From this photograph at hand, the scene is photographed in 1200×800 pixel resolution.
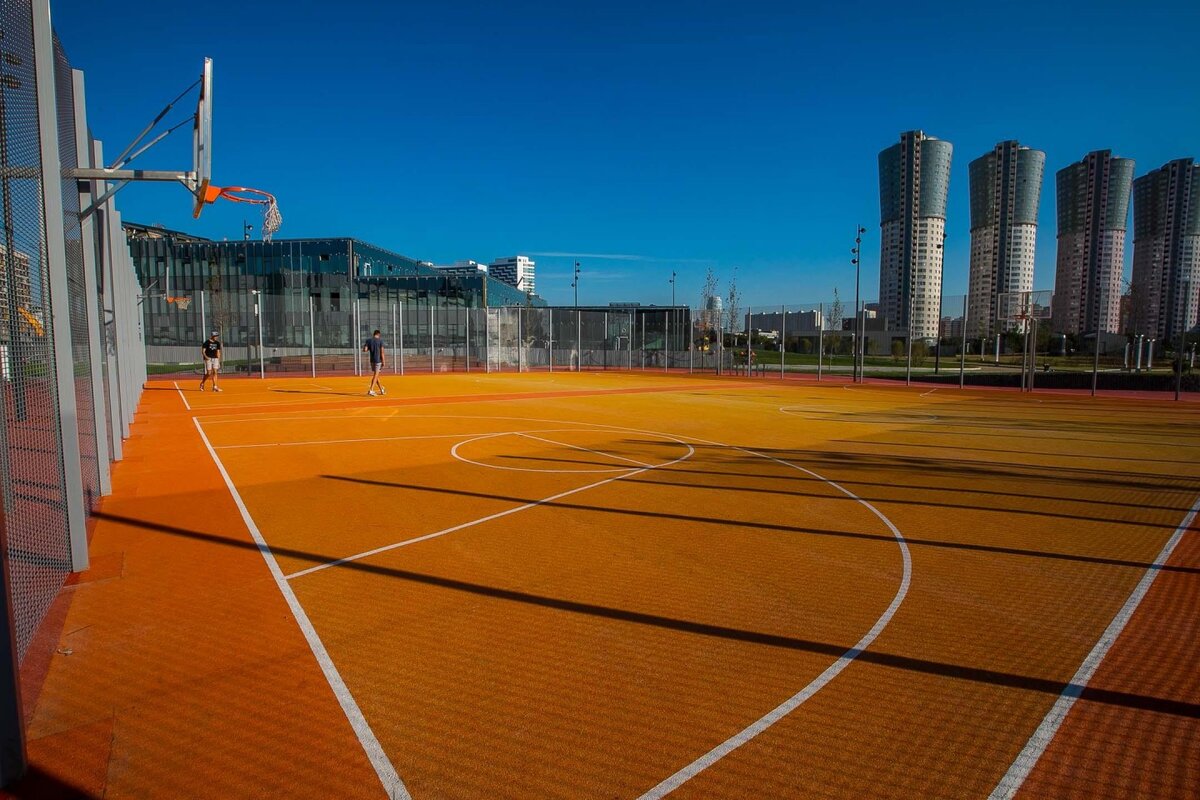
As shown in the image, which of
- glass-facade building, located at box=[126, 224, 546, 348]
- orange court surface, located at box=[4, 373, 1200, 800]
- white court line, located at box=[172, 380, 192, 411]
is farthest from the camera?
glass-facade building, located at box=[126, 224, 546, 348]

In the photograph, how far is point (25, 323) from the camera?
543 cm

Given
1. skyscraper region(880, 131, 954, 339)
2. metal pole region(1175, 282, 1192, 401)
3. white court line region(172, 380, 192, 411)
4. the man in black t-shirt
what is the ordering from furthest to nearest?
skyscraper region(880, 131, 954, 339) < metal pole region(1175, 282, 1192, 401) < the man in black t-shirt < white court line region(172, 380, 192, 411)

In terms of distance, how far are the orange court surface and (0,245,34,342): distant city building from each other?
214 centimetres

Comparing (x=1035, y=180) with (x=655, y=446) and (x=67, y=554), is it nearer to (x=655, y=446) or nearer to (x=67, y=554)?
(x=655, y=446)

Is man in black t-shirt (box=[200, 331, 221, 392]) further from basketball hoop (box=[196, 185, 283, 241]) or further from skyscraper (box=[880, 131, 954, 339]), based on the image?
skyscraper (box=[880, 131, 954, 339])

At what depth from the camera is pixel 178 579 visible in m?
5.44

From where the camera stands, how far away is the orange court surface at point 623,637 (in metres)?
3.09

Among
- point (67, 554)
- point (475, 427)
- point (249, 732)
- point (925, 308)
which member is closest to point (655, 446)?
point (475, 427)

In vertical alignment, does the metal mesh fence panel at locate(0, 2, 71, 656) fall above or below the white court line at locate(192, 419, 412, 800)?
above

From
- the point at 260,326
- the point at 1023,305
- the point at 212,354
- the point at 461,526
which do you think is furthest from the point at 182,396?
the point at 1023,305

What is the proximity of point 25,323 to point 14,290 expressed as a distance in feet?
2.41

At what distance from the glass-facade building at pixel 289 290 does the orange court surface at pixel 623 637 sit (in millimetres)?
27393

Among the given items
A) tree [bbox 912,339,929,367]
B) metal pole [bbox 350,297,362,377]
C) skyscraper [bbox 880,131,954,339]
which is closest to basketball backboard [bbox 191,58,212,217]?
metal pole [bbox 350,297,362,377]

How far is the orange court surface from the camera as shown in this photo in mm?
3086
